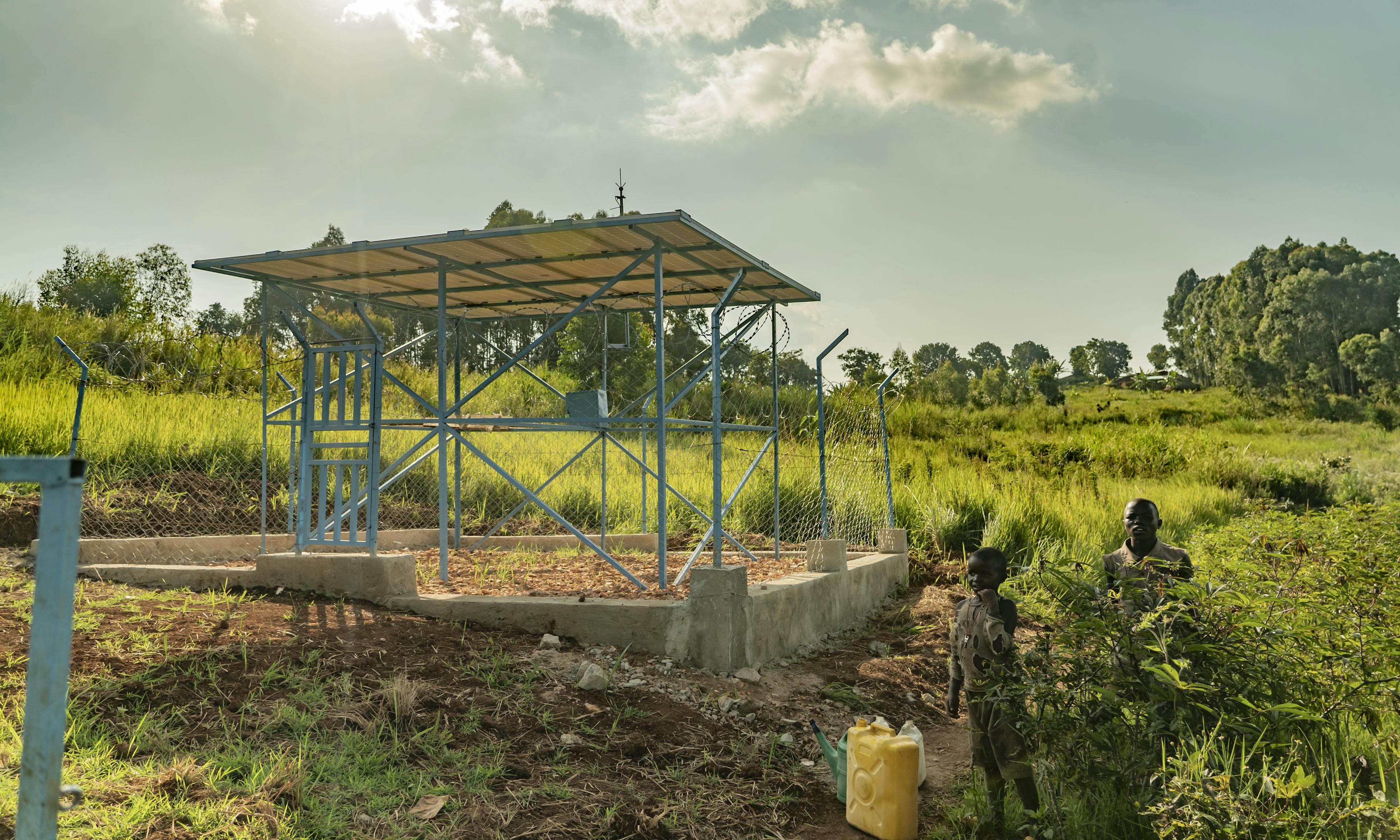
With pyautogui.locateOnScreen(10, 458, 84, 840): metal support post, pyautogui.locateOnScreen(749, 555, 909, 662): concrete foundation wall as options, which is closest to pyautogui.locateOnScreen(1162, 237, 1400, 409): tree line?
pyautogui.locateOnScreen(749, 555, 909, 662): concrete foundation wall

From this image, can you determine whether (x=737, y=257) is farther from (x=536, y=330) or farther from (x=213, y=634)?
(x=536, y=330)

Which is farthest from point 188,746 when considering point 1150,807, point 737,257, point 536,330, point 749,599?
point 536,330

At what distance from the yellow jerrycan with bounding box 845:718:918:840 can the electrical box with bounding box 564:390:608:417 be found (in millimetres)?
3774

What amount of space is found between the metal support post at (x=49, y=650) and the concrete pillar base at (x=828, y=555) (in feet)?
21.5

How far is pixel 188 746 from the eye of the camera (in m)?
3.96

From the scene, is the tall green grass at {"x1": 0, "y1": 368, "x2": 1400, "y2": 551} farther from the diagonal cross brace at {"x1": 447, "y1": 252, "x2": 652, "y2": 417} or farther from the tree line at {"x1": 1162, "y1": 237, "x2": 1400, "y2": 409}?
the tree line at {"x1": 1162, "y1": 237, "x2": 1400, "y2": 409}

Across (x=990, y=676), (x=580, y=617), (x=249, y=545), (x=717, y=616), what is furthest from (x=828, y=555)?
(x=249, y=545)

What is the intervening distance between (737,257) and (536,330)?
12.0 meters

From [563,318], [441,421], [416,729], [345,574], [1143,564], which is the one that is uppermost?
[563,318]

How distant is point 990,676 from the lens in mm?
3697

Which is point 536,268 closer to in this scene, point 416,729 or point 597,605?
point 597,605

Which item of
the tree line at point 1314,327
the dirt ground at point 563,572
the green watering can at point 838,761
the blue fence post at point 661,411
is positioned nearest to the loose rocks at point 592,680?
the dirt ground at point 563,572

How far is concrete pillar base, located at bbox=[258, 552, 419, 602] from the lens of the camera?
6281 mm

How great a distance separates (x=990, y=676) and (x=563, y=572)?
186 inches
